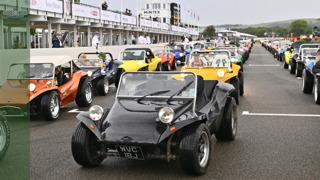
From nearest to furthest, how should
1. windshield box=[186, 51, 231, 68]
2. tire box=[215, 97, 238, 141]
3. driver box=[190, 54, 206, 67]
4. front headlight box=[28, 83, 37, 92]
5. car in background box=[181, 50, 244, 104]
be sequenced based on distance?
tire box=[215, 97, 238, 141] → front headlight box=[28, 83, 37, 92] → car in background box=[181, 50, 244, 104] → windshield box=[186, 51, 231, 68] → driver box=[190, 54, 206, 67]

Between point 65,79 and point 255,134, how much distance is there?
5161 millimetres

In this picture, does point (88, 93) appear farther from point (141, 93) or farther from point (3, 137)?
point (141, 93)

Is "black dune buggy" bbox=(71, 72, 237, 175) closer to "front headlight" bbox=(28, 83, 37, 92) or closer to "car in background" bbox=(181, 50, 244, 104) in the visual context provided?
"front headlight" bbox=(28, 83, 37, 92)

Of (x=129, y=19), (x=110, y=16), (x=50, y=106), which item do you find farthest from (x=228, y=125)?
(x=129, y=19)

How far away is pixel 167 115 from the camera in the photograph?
528 cm

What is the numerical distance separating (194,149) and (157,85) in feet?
4.77

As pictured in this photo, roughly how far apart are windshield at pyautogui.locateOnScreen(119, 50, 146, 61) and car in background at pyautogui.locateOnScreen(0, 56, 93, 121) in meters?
6.82

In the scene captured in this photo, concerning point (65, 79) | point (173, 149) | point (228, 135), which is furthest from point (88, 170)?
point (65, 79)

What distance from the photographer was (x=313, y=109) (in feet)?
34.9

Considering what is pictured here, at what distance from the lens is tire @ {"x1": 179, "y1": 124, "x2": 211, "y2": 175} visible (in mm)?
5016

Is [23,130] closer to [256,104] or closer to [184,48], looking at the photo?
[256,104]

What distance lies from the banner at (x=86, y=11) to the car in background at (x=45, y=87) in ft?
72.5

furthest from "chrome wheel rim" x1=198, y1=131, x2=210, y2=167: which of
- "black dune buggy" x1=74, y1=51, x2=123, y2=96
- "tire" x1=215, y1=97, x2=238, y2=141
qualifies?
"black dune buggy" x1=74, y1=51, x2=123, y2=96

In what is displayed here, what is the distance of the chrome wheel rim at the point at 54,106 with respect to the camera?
31.6ft
